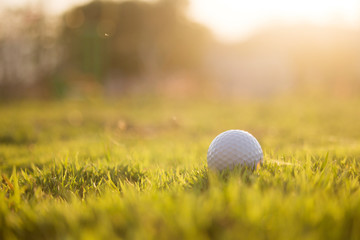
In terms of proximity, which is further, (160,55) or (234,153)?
(160,55)

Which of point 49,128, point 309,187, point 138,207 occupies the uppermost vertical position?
point 309,187

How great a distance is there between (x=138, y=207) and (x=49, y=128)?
19.2 ft

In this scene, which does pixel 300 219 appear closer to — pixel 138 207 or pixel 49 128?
pixel 138 207

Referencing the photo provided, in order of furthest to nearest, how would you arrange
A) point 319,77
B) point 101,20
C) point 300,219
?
point 319,77, point 101,20, point 300,219

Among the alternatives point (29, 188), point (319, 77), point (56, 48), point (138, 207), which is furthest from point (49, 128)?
point (319, 77)

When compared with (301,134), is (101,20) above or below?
above

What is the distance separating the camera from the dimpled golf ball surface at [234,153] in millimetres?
2299

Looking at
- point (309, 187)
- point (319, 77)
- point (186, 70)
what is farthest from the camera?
point (186, 70)

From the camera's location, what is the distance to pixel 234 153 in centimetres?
230

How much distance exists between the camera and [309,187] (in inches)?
63.9

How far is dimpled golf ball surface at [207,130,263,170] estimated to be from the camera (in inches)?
90.5

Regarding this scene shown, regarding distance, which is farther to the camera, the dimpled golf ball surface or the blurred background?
the blurred background

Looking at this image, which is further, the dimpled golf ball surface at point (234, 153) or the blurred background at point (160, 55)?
the blurred background at point (160, 55)

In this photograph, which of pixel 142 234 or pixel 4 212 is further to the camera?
pixel 4 212
